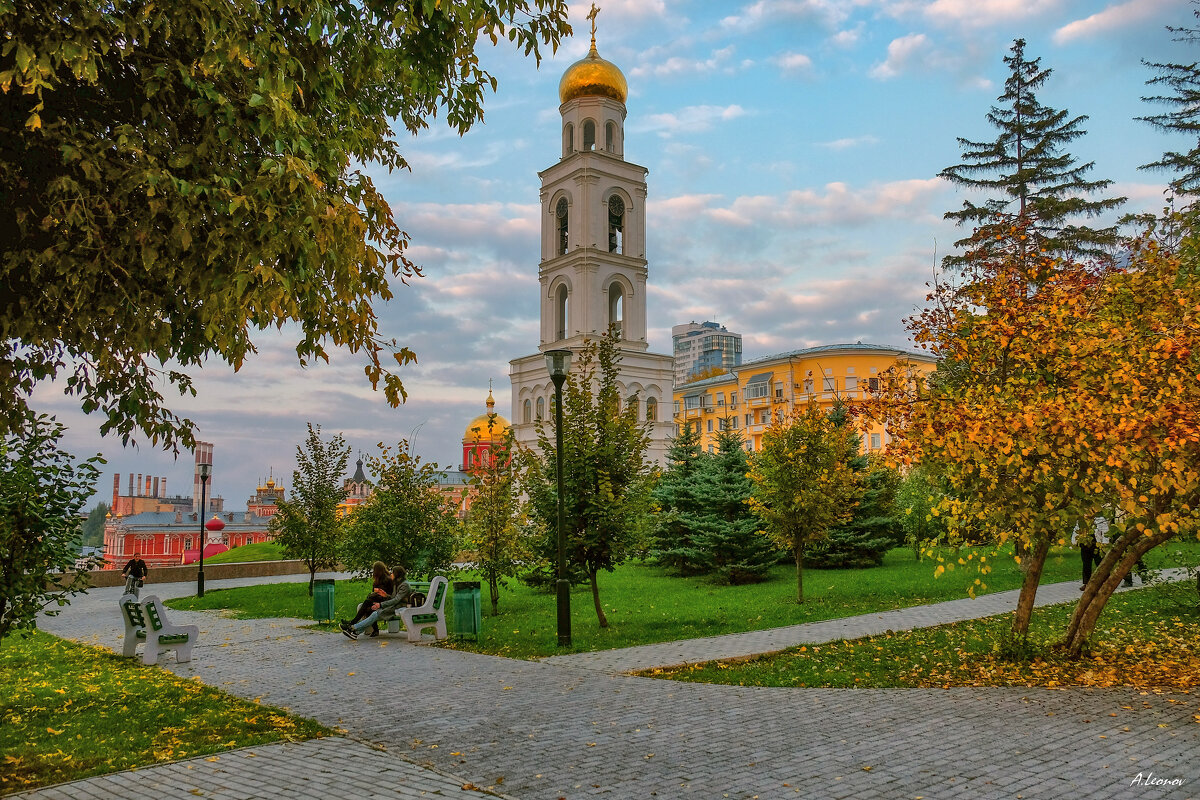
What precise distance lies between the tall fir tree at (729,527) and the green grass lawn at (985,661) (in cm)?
938

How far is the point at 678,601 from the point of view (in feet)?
61.8

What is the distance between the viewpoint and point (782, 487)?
17297 millimetres

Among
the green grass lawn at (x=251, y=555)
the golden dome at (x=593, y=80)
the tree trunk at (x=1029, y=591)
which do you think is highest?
the golden dome at (x=593, y=80)

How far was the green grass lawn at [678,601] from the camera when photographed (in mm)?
13664

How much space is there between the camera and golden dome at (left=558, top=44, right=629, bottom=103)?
54906 millimetres

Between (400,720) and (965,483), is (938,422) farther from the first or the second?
(400,720)

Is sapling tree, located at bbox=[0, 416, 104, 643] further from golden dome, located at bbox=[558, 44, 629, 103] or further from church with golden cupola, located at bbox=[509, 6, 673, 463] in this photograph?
golden dome, located at bbox=[558, 44, 629, 103]

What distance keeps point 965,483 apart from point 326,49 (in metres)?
7.74

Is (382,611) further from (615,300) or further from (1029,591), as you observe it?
(615,300)

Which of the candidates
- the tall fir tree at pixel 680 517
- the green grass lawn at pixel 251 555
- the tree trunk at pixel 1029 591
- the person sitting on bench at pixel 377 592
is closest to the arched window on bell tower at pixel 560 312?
the green grass lawn at pixel 251 555

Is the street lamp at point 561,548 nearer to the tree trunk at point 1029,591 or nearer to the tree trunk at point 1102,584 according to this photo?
the tree trunk at point 1029,591

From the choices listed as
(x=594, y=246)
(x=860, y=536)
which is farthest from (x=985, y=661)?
(x=594, y=246)

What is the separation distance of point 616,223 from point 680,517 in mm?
35024

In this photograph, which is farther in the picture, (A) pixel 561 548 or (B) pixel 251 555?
(B) pixel 251 555
